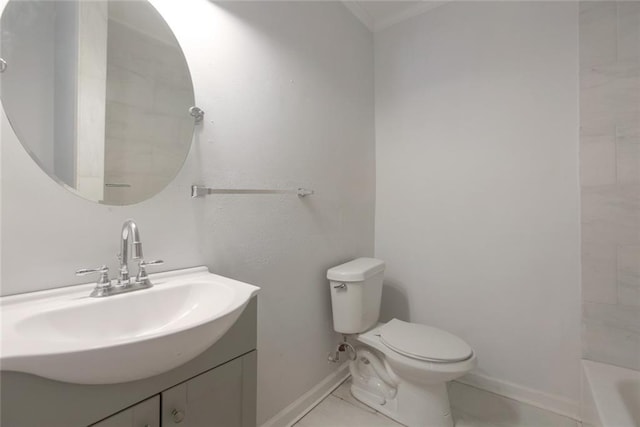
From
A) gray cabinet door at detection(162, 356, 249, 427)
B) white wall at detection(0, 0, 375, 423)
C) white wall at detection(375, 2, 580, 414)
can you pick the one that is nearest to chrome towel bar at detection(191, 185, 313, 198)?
white wall at detection(0, 0, 375, 423)

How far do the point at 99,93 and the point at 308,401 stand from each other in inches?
65.0

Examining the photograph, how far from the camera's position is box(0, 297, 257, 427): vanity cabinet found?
18.7 inches

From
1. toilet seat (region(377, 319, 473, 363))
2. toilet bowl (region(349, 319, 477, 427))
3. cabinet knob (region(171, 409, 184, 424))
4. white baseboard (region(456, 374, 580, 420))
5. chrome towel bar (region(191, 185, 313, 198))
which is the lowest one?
white baseboard (region(456, 374, 580, 420))

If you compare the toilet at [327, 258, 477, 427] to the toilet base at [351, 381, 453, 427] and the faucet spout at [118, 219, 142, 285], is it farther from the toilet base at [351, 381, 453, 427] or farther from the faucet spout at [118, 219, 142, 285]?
the faucet spout at [118, 219, 142, 285]

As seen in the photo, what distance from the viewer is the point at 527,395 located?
156 cm

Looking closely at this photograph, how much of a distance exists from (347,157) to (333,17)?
0.84 m

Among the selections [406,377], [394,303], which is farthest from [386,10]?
[406,377]

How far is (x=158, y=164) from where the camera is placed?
98 cm

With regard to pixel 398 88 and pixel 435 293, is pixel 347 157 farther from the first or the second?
pixel 435 293

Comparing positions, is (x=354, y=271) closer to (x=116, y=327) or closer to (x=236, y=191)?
(x=236, y=191)

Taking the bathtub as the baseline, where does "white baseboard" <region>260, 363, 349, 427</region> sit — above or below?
below

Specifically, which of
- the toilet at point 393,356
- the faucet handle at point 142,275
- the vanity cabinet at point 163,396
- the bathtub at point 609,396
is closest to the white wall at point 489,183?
the bathtub at point 609,396

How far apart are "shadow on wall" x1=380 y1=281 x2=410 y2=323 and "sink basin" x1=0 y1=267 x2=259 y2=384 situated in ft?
4.65

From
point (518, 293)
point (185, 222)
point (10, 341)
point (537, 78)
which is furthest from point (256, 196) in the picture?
point (537, 78)
